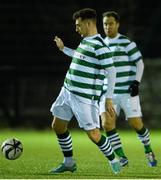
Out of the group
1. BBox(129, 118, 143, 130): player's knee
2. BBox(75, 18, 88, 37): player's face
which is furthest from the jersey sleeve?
BBox(75, 18, 88, 37): player's face

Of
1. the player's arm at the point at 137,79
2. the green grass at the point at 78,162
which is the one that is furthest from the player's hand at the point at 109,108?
the player's arm at the point at 137,79

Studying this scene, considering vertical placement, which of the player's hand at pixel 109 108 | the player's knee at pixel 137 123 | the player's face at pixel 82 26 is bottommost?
the player's knee at pixel 137 123

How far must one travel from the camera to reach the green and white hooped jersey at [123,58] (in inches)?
440

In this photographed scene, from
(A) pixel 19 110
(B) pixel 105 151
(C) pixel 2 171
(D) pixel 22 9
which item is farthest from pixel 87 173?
(D) pixel 22 9

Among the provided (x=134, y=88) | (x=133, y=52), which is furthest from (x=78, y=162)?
A: (x=133, y=52)

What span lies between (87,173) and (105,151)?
1.14ft

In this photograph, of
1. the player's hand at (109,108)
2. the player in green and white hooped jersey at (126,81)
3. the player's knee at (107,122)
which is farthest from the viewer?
the player in green and white hooped jersey at (126,81)

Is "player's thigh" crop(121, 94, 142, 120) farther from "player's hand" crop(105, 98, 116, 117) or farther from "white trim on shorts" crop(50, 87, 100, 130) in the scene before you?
"player's hand" crop(105, 98, 116, 117)

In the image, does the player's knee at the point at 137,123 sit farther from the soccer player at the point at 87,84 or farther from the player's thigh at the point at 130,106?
the soccer player at the point at 87,84

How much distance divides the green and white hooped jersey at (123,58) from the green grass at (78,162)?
1.07 meters

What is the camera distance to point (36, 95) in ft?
70.5

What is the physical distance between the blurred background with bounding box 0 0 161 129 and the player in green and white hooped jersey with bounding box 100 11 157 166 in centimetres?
951

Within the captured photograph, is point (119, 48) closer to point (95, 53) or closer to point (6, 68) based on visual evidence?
point (95, 53)

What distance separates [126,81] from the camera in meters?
11.3
